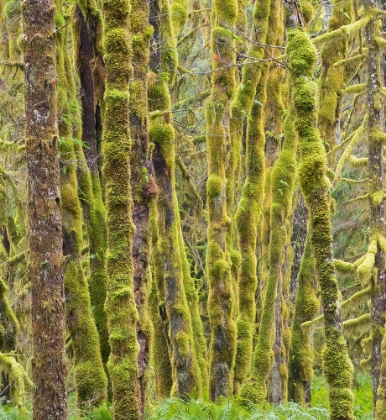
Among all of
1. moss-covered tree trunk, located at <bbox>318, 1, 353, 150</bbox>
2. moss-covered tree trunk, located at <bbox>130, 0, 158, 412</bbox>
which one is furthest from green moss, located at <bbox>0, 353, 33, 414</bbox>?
moss-covered tree trunk, located at <bbox>318, 1, 353, 150</bbox>

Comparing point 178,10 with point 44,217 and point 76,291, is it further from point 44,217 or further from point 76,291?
point 44,217

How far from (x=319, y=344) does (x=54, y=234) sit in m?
15.7

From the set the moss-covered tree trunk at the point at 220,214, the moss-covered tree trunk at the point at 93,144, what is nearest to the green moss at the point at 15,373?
the moss-covered tree trunk at the point at 93,144

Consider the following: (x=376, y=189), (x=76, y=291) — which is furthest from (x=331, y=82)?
(x=76, y=291)

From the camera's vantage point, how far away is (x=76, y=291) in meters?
11.4

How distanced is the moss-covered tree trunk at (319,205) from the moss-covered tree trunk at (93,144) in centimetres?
477

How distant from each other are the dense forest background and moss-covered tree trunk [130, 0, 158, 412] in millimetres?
24

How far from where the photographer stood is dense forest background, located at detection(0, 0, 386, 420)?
7895 millimetres

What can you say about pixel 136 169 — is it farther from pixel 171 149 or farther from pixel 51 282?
pixel 171 149

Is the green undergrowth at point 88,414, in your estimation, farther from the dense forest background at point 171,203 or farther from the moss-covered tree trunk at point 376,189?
the moss-covered tree trunk at point 376,189

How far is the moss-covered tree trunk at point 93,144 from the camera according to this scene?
12148 mm

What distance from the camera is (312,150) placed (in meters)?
7.59

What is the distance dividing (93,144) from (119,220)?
17.0 ft

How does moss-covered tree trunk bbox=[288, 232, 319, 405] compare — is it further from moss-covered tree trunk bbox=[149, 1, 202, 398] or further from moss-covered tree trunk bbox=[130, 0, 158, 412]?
moss-covered tree trunk bbox=[130, 0, 158, 412]
